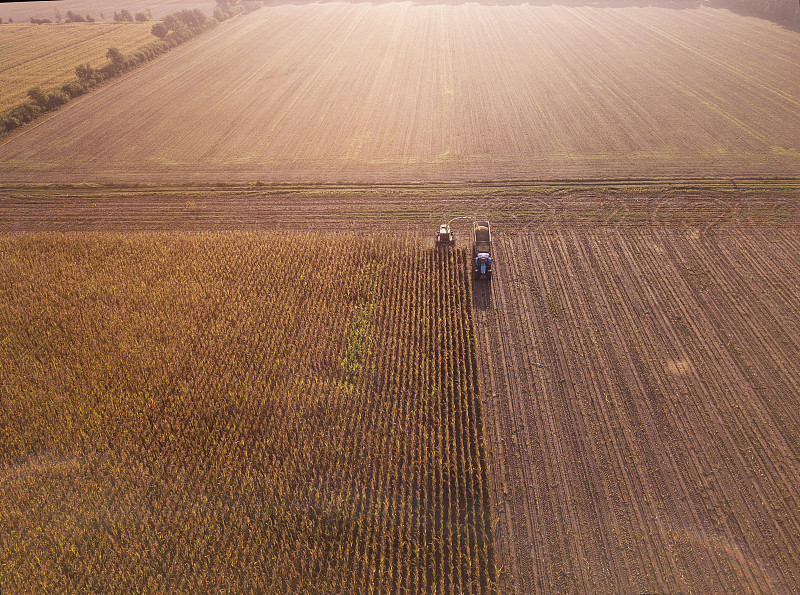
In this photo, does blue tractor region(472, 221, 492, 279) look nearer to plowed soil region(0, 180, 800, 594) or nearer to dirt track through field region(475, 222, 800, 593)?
plowed soil region(0, 180, 800, 594)

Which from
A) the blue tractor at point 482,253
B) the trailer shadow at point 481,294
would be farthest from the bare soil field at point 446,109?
the trailer shadow at point 481,294

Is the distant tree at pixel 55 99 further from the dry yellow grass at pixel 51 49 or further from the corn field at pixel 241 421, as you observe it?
the corn field at pixel 241 421

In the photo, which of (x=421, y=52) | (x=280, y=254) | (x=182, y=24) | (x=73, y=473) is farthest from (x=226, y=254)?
(x=182, y=24)

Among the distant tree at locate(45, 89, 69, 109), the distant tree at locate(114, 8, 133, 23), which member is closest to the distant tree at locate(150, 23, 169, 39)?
the distant tree at locate(114, 8, 133, 23)

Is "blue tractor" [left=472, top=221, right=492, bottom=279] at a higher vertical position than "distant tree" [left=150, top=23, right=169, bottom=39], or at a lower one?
lower

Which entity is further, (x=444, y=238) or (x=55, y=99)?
(x=55, y=99)

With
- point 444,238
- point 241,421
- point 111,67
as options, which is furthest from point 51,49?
point 241,421

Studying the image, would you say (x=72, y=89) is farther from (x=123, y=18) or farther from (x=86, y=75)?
(x=123, y=18)
